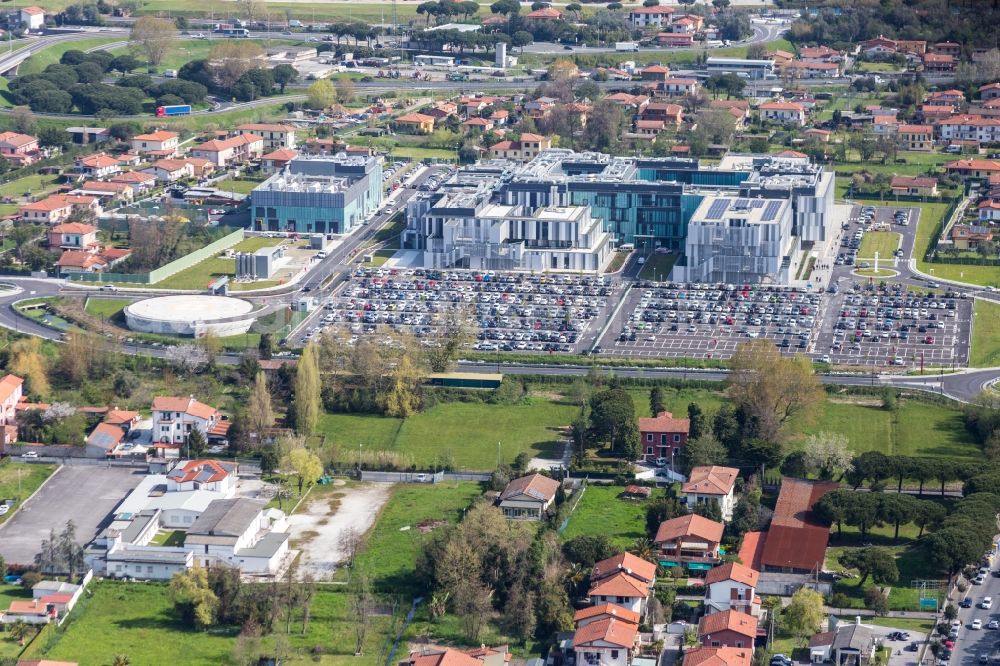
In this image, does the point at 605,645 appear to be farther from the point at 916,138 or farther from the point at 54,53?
the point at 54,53

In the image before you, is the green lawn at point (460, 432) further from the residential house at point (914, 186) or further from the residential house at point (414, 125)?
the residential house at point (414, 125)

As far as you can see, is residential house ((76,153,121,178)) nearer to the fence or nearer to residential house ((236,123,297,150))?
residential house ((236,123,297,150))

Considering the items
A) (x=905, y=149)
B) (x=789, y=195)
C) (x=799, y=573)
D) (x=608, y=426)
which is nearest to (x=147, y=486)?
(x=608, y=426)

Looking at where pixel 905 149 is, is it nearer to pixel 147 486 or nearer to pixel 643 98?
pixel 643 98

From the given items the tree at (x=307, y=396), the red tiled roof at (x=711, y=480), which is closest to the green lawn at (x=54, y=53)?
the tree at (x=307, y=396)

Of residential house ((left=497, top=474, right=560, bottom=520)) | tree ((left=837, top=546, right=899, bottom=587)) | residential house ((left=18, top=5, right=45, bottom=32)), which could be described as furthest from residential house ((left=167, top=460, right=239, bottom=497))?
residential house ((left=18, top=5, right=45, bottom=32))
